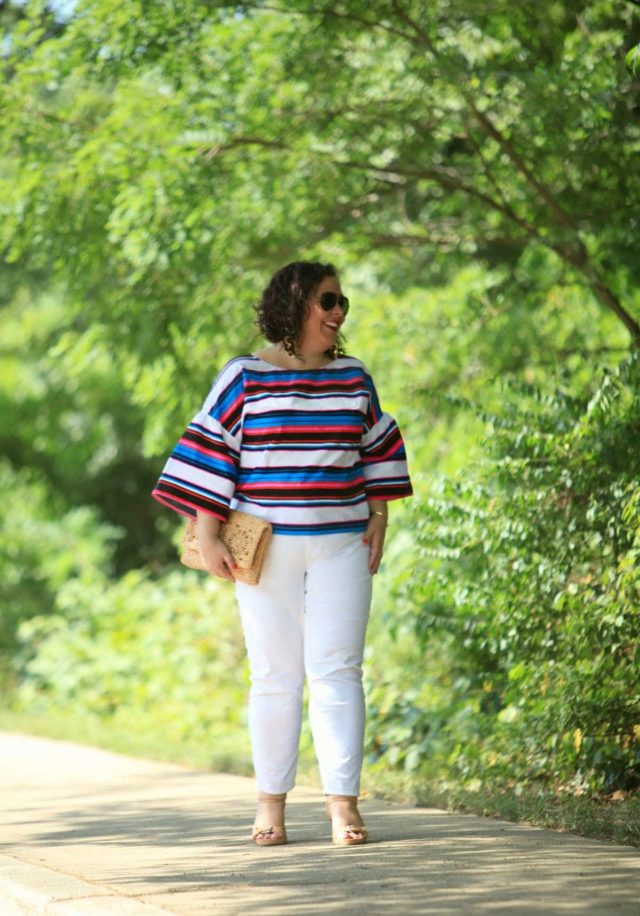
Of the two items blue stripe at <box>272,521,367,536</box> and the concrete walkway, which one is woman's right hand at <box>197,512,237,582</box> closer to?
blue stripe at <box>272,521,367,536</box>

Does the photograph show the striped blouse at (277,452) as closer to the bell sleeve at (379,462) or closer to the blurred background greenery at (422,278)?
the bell sleeve at (379,462)

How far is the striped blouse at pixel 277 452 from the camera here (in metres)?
4.38

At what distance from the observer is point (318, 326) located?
4516 millimetres

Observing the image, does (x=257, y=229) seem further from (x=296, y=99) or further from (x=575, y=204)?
(x=575, y=204)

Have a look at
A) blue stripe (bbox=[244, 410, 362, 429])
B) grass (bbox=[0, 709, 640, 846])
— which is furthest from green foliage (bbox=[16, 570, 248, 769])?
blue stripe (bbox=[244, 410, 362, 429])

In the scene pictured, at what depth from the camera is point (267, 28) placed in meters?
6.97

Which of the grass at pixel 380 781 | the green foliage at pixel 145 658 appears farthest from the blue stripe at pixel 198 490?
the green foliage at pixel 145 658

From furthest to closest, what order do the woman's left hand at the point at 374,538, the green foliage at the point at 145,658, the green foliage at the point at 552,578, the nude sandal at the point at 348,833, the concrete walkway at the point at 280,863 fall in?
the green foliage at the point at 145,658 → the green foliage at the point at 552,578 → the woman's left hand at the point at 374,538 → the nude sandal at the point at 348,833 → the concrete walkway at the point at 280,863

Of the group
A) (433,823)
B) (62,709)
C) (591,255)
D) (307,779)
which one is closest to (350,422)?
(433,823)

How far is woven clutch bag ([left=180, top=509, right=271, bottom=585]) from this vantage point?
4.32m

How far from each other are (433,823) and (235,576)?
3.91 ft

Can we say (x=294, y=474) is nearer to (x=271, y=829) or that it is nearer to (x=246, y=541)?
(x=246, y=541)

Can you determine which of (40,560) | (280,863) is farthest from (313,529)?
(40,560)

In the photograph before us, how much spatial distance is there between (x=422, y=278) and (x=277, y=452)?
5.30 meters
